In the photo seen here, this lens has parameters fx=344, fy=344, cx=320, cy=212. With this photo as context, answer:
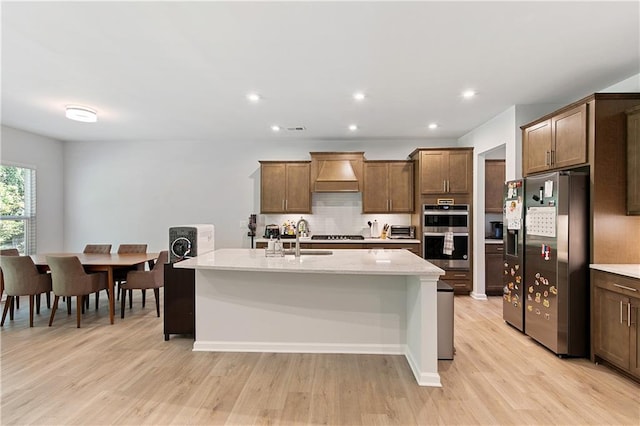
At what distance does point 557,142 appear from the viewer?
3.45 meters

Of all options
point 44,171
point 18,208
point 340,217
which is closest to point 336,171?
point 340,217

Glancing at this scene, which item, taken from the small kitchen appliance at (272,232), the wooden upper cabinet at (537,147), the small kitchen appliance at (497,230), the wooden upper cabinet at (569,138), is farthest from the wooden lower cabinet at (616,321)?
the small kitchen appliance at (272,232)

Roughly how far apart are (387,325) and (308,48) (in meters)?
2.57

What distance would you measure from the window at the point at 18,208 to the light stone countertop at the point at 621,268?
7.89 meters

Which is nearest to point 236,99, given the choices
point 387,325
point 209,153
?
point 209,153

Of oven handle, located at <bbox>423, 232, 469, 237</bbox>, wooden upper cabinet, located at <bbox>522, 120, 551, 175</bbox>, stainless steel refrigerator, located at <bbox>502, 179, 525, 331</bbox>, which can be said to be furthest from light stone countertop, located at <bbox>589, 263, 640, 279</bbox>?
oven handle, located at <bbox>423, 232, 469, 237</bbox>

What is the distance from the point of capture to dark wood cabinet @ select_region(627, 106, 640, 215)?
9.64 feet

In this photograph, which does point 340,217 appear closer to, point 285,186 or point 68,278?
point 285,186

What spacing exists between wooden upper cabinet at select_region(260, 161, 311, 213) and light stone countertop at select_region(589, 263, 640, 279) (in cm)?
413

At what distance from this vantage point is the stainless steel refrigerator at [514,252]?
377 cm

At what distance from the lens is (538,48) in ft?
9.29

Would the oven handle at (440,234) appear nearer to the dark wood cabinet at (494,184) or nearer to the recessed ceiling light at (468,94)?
the dark wood cabinet at (494,184)

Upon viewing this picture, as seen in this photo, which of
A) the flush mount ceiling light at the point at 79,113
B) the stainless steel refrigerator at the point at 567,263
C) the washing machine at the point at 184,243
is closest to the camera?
the stainless steel refrigerator at the point at 567,263

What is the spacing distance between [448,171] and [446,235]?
1058 mm
